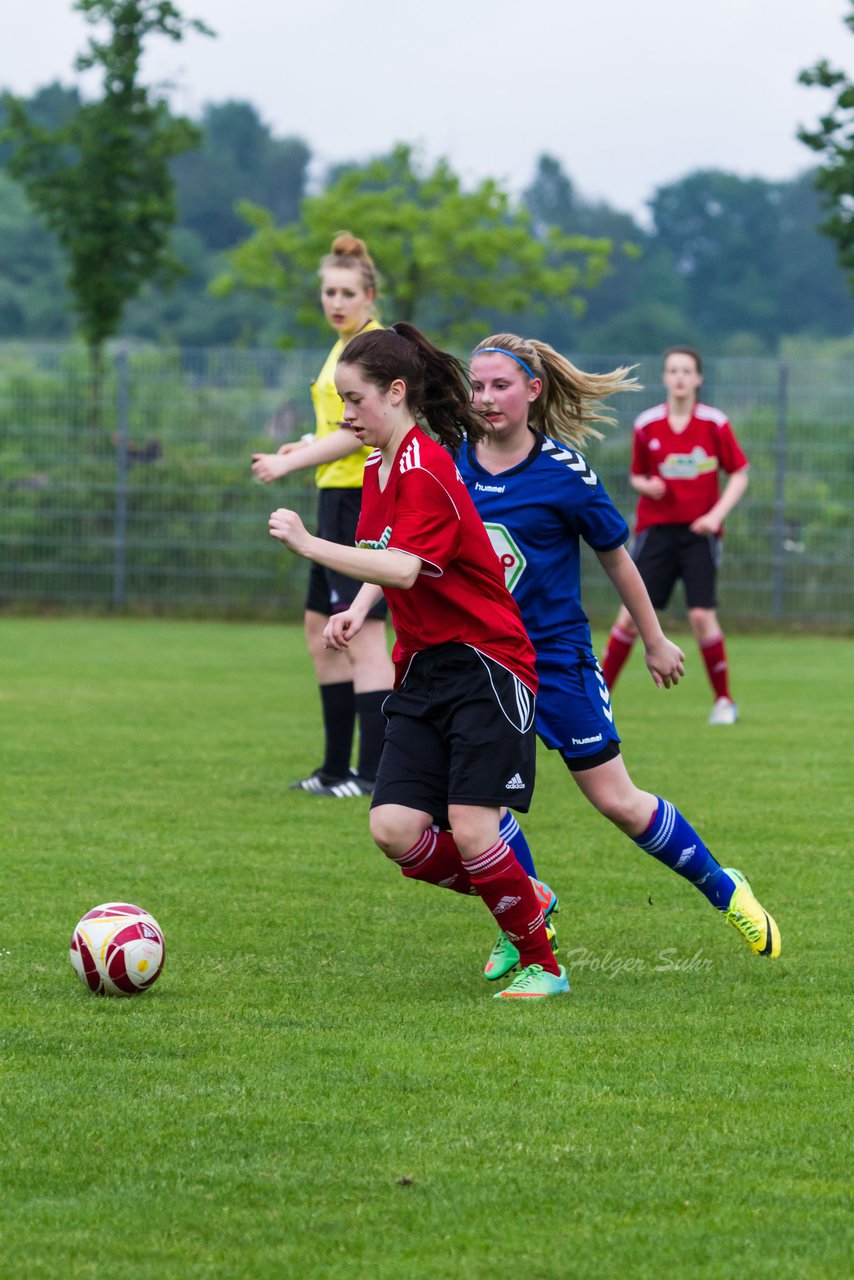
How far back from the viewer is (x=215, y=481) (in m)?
19.6

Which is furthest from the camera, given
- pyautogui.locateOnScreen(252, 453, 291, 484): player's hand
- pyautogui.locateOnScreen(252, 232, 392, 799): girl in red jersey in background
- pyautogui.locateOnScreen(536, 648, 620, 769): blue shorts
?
pyautogui.locateOnScreen(252, 232, 392, 799): girl in red jersey in background

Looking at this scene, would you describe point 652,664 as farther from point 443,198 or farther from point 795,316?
point 795,316

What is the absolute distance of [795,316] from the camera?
93.1 m

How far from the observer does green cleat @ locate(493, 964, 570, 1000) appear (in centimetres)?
462

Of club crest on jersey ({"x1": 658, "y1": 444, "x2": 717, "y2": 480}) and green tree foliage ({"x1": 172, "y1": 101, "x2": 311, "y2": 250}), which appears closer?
club crest on jersey ({"x1": 658, "y1": 444, "x2": 717, "y2": 480})

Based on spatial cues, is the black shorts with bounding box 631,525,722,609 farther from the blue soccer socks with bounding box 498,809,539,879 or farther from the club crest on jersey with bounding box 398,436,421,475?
the club crest on jersey with bounding box 398,436,421,475

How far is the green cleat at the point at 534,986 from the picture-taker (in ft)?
15.2

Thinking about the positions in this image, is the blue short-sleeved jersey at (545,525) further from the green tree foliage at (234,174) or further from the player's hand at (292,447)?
the green tree foliage at (234,174)

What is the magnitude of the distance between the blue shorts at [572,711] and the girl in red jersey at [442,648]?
0.96ft

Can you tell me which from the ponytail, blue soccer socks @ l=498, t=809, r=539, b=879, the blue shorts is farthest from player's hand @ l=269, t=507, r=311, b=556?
blue soccer socks @ l=498, t=809, r=539, b=879

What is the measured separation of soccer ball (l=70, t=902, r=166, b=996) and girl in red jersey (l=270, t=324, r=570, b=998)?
0.65m

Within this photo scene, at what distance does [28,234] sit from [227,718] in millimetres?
73776

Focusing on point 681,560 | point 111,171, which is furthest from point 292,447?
point 111,171

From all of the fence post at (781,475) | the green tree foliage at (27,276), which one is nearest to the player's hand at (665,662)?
the fence post at (781,475)
